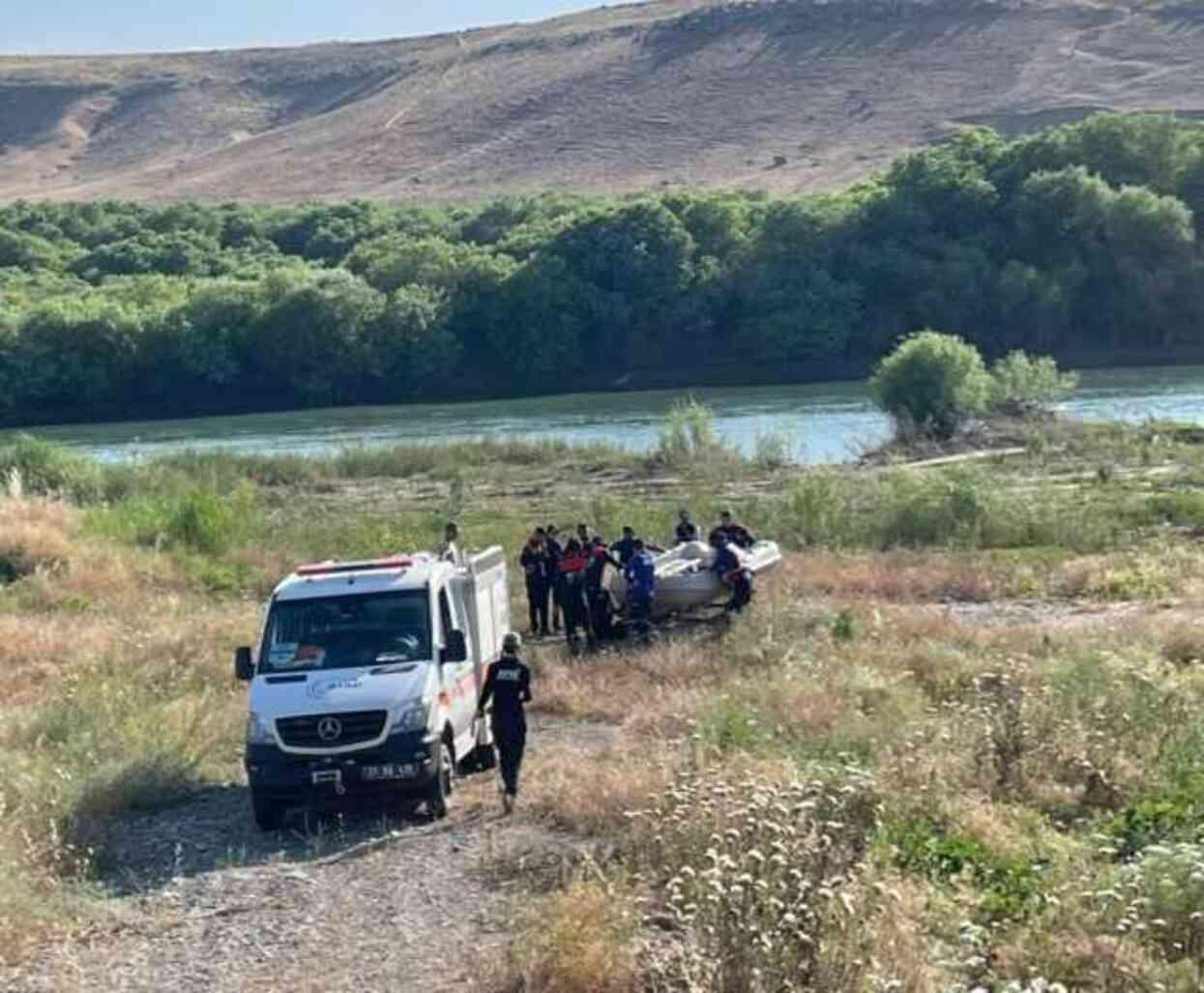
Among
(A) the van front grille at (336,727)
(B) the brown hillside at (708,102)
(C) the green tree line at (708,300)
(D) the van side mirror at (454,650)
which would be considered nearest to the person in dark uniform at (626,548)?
(D) the van side mirror at (454,650)

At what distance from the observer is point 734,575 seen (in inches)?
971

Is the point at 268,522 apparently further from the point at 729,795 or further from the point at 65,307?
the point at 65,307

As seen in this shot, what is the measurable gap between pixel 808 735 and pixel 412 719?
133 inches

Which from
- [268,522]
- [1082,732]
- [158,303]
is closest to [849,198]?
[158,303]

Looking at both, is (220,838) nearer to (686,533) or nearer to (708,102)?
(686,533)

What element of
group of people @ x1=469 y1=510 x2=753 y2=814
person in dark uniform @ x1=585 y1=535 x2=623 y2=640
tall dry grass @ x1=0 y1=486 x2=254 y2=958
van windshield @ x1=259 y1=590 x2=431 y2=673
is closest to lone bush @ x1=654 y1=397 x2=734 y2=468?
tall dry grass @ x1=0 y1=486 x2=254 y2=958

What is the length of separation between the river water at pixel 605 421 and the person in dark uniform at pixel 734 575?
2761 cm

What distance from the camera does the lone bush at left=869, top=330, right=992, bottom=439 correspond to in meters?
54.4

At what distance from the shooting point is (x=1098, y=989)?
377 inches

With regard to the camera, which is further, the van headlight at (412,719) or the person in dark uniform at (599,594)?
the person in dark uniform at (599,594)

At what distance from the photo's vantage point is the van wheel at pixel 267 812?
51.4ft

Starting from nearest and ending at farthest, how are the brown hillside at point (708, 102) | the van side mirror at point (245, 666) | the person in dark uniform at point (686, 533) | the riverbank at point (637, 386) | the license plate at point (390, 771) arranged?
1. the license plate at point (390, 771)
2. the van side mirror at point (245, 666)
3. the person in dark uniform at point (686, 533)
4. the riverbank at point (637, 386)
5. the brown hillside at point (708, 102)

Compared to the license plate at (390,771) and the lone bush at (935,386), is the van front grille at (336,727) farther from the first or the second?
the lone bush at (935,386)

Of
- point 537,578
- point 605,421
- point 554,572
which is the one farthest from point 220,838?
point 605,421
